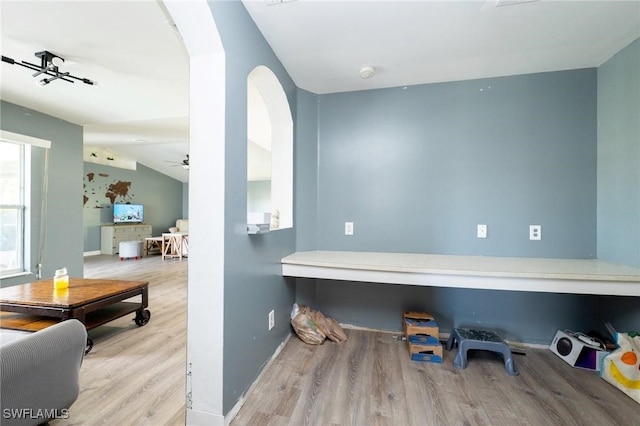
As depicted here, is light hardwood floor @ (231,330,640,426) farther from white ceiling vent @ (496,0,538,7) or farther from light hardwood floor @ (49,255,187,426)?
white ceiling vent @ (496,0,538,7)

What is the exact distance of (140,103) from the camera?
10.3 ft

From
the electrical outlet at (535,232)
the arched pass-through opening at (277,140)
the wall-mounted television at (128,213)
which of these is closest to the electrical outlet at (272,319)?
the arched pass-through opening at (277,140)

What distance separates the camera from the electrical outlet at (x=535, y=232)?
7.15 ft

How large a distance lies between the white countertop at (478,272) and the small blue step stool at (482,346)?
0.49 meters

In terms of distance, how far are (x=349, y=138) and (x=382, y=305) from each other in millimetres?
1586

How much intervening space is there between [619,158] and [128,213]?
1003cm

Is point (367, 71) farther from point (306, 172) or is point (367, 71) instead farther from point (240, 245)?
point (240, 245)

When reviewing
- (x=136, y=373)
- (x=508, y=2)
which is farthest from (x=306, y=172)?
(x=136, y=373)

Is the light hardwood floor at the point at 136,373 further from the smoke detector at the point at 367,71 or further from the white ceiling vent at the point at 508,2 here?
the white ceiling vent at the point at 508,2

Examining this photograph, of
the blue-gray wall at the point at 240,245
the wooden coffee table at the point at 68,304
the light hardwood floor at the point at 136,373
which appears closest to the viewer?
the blue-gray wall at the point at 240,245

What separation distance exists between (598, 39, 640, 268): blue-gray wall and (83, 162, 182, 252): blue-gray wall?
Result: 9.72 meters

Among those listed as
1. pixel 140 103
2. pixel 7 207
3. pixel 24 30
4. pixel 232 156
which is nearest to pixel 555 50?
Result: pixel 232 156

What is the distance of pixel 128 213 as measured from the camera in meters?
8.04

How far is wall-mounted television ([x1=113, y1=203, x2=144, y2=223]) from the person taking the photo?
7777 millimetres
